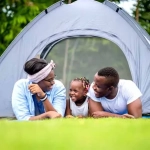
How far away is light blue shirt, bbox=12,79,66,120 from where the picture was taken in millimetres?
5133

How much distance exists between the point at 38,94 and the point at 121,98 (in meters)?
0.74

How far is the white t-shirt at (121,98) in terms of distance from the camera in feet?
16.3

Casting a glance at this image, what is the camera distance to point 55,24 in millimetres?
6270

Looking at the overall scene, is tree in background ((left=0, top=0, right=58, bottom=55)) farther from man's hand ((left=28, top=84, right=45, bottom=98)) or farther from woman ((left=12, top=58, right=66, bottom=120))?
man's hand ((left=28, top=84, right=45, bottom=98))

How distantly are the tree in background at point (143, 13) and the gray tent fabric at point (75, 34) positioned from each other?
5.91 meters

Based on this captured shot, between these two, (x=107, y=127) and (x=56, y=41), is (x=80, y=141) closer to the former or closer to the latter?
(x=107, y=127)

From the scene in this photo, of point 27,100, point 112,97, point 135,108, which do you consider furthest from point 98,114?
point 27,100

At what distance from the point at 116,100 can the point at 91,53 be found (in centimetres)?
143

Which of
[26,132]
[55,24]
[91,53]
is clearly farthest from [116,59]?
[26,132]

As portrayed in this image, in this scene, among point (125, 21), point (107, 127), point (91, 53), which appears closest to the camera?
point (107, 127)

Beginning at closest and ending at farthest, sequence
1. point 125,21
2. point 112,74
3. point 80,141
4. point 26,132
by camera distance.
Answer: point 80,141
point 26,132
point 112,74
point 125,21

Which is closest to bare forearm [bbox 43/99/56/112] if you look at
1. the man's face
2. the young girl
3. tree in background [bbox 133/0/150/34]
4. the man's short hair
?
the young girl

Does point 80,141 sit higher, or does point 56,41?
point 56,41

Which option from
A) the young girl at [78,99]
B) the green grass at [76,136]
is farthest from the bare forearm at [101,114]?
the green grass at [76,136]
